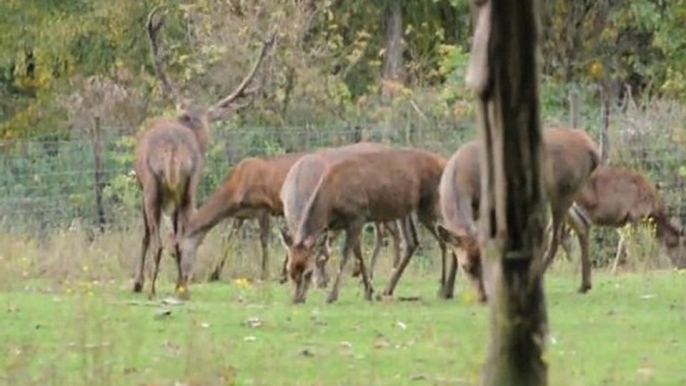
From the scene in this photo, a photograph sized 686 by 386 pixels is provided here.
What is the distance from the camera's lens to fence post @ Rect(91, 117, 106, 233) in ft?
81.8

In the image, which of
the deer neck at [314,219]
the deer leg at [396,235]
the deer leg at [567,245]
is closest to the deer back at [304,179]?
the deer neck at [314,219]

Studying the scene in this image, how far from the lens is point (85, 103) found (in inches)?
1393

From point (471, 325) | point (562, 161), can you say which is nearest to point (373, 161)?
point (562, 161)

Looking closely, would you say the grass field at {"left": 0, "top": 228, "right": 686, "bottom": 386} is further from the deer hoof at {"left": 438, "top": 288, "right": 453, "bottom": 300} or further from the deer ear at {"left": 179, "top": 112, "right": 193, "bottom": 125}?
the deer ear at {"left": 179, "top": 112, "right": 193, "bottom": 125}

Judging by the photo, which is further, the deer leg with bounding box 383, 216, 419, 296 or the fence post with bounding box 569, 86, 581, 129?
the fence post with bounding box 569, 86, 581, 129

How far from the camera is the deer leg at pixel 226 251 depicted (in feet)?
69.2

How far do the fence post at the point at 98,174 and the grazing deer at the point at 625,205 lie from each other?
6.54 meters

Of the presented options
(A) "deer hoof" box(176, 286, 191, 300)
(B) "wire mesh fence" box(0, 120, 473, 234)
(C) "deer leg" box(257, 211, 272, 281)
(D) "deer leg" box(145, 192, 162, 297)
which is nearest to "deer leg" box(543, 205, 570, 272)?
(A) "deer hoof" box(176, 286, 191, 300)

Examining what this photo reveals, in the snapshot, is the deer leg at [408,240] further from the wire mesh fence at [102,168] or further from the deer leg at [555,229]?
the wire mesh fence at [102,168]

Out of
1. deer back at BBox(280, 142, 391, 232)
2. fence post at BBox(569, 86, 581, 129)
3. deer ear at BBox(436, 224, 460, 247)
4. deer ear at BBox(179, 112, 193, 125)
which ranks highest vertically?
fence post at BBox(569, 86, 581, 129)

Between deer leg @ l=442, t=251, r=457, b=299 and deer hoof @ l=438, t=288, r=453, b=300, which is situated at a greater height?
deer leg @ l=442, t=251, r=457, b=299

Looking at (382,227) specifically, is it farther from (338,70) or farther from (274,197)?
(338,70)

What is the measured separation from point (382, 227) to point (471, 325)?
7.57m

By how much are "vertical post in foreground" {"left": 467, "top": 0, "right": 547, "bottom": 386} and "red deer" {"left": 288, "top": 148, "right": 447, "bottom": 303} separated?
7943mm
